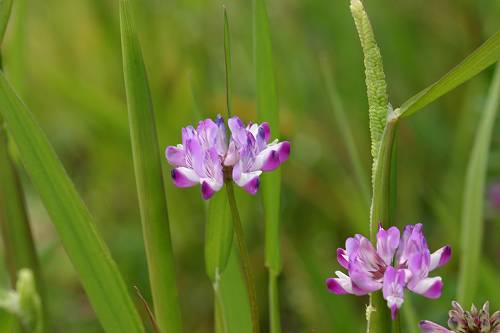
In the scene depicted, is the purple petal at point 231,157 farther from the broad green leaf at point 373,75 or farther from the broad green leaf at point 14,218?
the broad green leaf at point 14,218

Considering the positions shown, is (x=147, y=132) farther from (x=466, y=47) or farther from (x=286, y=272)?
(x=466, y=47)

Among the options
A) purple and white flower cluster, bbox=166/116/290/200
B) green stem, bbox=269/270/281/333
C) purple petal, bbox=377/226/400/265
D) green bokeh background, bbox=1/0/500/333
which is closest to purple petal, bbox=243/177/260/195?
purple and white flower cluster, bbox=166/116/290/200

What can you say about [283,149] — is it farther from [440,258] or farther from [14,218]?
[14,218]

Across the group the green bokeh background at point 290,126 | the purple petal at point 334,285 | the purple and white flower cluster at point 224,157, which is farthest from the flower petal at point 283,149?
the green bokeh background at point 290,126

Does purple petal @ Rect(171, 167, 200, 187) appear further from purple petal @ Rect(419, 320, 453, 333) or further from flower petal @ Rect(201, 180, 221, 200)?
purple petal @ Rect(419, 320, 453, 333)

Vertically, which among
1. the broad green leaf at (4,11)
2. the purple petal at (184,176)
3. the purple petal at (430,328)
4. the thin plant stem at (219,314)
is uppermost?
the broad green leaf at (4,11)

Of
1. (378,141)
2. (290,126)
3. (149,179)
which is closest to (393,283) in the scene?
(378,141)
